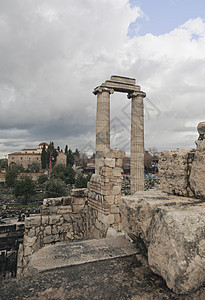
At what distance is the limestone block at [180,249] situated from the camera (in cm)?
140

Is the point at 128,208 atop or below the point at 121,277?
atop

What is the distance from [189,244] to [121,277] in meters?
0.67

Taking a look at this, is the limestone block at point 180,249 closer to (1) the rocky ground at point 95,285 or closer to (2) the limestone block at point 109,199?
(1) the rocky ground at point 95,285

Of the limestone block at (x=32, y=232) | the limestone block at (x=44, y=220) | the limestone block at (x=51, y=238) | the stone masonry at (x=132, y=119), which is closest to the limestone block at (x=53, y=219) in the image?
the limestone block at (x=44, y=220)

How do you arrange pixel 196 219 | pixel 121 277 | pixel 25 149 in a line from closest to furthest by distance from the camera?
pixel 196 219 < pixel 121 277 < pixel 25 149

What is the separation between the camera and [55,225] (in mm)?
5961

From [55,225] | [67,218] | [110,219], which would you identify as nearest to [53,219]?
[55,225]

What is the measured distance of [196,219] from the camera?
1.59m

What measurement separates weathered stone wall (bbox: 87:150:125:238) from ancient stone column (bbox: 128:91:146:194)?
25.7ft

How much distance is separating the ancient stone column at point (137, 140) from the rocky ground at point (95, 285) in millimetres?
11486

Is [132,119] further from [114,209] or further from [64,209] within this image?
[114,209]

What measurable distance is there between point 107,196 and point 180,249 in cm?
374

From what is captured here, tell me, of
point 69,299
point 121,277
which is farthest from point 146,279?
point 69,299

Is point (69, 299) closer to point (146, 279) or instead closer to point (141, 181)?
point (146, 279)
